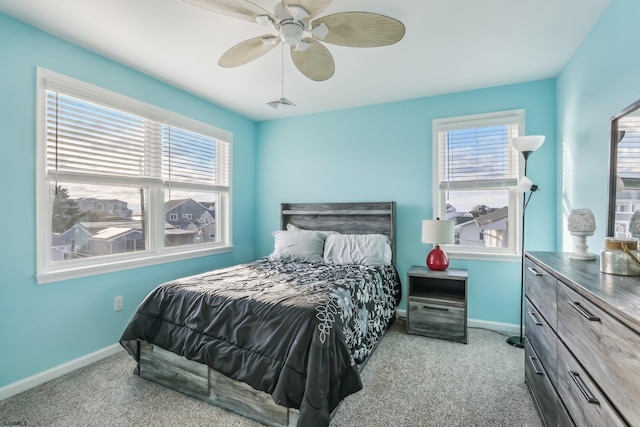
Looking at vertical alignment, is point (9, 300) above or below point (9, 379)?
above

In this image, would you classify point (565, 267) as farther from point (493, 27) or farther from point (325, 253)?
Answer: point (325, 253)

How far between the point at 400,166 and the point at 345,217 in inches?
35.3

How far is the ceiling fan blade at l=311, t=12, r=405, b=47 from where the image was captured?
5.14ft

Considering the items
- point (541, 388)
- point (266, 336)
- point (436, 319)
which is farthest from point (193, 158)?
point (541, 388)

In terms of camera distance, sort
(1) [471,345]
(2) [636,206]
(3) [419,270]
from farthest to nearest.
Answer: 1. (3) [419,270]
2. (1) [471,345]
3. (2) [636,206]

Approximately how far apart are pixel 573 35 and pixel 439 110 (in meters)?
1.29

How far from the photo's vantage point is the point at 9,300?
209cm

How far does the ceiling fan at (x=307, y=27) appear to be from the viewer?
5.01 feet

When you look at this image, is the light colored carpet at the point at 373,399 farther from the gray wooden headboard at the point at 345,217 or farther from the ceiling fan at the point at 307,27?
the ceiling fan at the point at 307,27

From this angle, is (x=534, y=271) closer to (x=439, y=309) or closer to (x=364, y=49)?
(x=439, y=309)

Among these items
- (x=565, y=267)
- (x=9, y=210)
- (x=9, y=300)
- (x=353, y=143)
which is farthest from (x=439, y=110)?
(x=9, y=300)

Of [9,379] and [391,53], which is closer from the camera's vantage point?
[9,379]

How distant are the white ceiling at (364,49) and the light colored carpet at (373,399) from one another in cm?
255

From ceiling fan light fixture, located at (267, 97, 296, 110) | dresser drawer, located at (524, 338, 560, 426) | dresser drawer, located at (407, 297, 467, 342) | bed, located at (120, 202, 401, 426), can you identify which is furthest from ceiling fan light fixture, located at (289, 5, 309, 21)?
dresser drawer, located at (407, 297, 467, 342)
